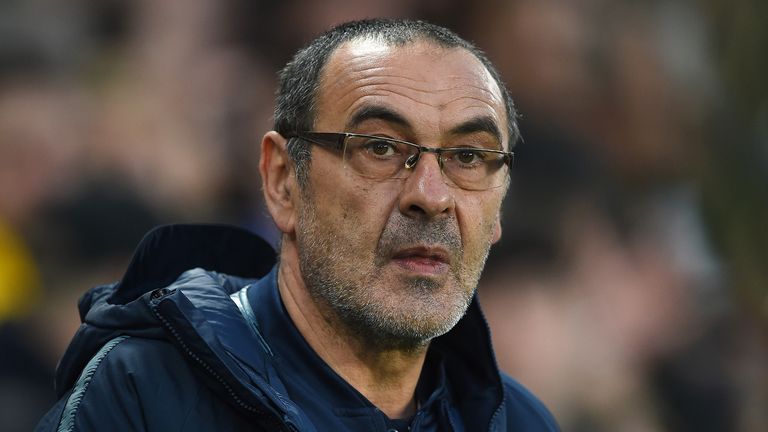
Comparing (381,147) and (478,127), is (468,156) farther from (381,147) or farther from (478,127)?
(381,147)

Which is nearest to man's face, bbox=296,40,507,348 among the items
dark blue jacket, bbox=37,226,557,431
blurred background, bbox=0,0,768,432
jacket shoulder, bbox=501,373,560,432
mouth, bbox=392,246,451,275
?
mouth, bbox=392,246,451,275

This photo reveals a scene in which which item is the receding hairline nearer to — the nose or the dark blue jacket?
the nose

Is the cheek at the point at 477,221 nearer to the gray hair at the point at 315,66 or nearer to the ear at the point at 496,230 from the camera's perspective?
the ear at the point at 496,230

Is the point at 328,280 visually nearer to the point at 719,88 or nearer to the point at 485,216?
the point at 485,216

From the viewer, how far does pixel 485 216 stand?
2.72 m

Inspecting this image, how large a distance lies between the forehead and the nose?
3.6 inches

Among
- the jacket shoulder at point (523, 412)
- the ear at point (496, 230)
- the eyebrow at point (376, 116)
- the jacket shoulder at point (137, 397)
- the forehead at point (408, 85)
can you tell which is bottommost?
the jacket shoulder at point (523, 412)

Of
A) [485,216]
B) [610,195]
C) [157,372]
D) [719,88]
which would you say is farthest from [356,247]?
[719,88]

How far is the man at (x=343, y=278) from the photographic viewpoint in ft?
7.79

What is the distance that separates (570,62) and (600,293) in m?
1.32

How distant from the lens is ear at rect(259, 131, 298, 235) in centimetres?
279

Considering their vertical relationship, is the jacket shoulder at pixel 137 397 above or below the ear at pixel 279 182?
below

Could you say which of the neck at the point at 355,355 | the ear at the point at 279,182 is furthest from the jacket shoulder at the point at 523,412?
the ear at the point at 279,182

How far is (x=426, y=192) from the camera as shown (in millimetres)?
2555
